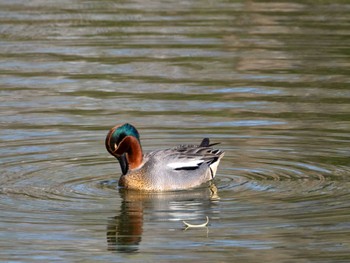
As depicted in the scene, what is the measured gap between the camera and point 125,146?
1201 cm

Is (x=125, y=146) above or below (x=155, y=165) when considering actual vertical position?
above

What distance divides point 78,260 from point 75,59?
31.4ft

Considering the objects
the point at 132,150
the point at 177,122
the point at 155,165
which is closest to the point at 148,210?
the point at 155,165

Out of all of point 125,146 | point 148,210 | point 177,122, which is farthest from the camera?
point 177,122

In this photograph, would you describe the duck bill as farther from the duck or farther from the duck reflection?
the duck reflection

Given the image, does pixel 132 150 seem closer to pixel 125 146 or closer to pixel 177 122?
pixel 125 146

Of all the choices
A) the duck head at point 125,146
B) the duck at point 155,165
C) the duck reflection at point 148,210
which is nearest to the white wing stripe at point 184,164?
the duck at point 155,165

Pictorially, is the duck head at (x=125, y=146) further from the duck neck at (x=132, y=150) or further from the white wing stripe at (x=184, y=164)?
the white wing stripe at (x=184, y=164)

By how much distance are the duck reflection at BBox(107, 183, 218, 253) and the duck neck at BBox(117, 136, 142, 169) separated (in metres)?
0.30

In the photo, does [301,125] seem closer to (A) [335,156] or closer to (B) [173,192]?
(A) [335,156]

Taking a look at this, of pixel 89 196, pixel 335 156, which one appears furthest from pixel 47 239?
pixel 335 156

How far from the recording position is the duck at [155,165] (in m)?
12.0

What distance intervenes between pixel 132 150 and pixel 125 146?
108mm

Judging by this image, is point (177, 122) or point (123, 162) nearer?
point (123, 162)
